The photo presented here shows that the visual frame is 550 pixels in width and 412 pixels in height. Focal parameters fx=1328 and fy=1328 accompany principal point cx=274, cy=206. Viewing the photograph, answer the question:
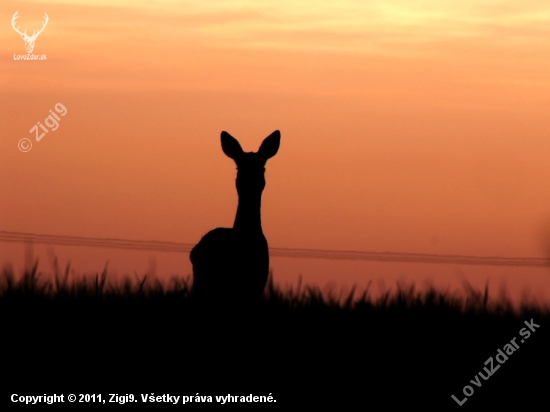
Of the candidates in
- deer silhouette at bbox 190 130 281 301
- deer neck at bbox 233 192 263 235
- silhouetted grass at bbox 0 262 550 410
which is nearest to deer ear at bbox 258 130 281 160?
deer silhouette at bbox 190 130 281 301

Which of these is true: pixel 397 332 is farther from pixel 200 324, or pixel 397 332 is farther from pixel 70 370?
pixel 70 370

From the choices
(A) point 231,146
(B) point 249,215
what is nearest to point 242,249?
(B) point 249,215

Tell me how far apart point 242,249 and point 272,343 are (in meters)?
1.66

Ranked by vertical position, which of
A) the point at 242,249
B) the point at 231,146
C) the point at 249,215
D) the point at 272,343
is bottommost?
the point at 272,343

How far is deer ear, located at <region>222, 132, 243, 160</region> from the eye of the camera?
12188mm

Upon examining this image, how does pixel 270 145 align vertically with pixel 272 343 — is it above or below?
above

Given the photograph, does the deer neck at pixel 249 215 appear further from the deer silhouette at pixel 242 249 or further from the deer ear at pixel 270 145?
the deer ear at pixel 270 145

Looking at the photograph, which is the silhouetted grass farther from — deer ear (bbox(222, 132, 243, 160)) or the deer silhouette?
deer ear (bbox(222, 132, 243, 160))

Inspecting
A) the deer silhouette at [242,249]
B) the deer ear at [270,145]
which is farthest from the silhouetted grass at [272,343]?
the deer ear at [270,145]

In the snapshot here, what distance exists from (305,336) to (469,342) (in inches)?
54.9

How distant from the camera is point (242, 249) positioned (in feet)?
40.1

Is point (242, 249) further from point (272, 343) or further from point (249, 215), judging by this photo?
point (272, 343)

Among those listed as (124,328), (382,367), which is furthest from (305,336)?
(124,328)

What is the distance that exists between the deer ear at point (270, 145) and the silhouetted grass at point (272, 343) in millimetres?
1229
